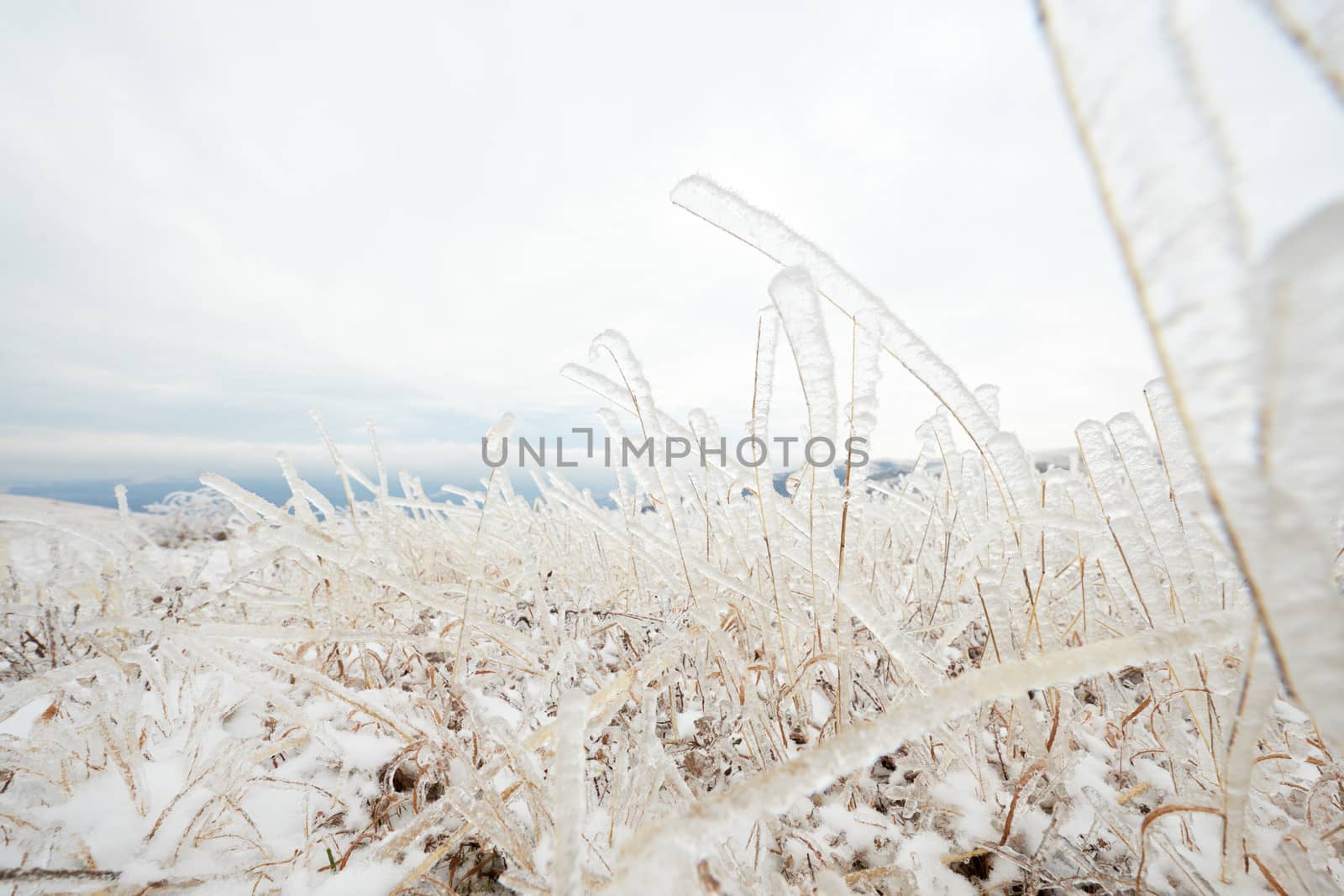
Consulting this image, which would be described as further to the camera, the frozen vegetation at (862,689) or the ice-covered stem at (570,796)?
the ice-covered stem at (570,796)

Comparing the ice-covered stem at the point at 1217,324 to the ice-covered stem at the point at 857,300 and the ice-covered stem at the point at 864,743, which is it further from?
the ice-covered stem at the point at 857,300

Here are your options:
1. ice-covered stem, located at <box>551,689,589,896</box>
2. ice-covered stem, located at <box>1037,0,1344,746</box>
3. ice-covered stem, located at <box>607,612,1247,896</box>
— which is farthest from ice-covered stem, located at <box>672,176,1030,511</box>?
ice-covered stem, located at <box>551,689,589,896</box>

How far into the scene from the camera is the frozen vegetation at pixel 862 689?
282 millimetres

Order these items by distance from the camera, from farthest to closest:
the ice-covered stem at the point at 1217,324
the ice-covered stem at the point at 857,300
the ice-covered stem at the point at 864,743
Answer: the ice-covered stem at the point at 857,300
the ice-covered stem at the point at 864,743
the ice-covered stem at the point at 1217,324

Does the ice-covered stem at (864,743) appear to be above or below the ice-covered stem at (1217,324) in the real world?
below

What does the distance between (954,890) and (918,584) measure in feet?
4.12

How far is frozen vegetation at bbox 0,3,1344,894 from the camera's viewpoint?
11.1 inches

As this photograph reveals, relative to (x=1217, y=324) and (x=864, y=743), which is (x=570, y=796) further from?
(x=1217, y=324)

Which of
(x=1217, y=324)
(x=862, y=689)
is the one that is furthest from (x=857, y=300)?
(x=862, y=689)

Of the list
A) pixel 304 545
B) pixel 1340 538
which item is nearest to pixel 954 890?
pixel 1340 538

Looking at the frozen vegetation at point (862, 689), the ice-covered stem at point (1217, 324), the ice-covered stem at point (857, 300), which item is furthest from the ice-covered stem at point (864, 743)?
the ice-covered stem at point (857, 300)

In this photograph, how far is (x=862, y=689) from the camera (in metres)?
1.30

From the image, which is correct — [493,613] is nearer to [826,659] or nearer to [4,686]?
[826,659]

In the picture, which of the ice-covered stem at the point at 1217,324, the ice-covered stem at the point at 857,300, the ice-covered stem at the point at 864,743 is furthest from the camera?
the ice-covered stem at the point at 857,300
